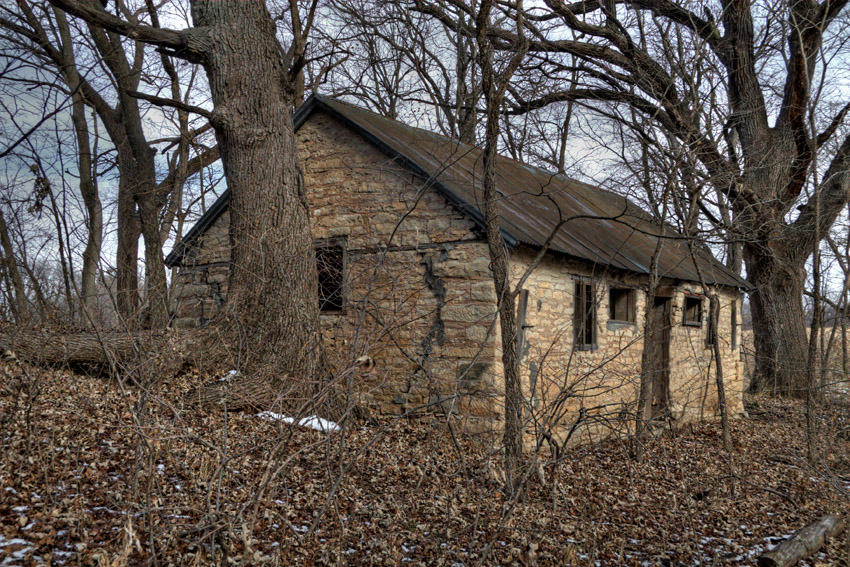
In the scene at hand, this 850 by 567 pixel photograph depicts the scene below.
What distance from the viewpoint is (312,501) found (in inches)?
212

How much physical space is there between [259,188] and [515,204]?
407cm

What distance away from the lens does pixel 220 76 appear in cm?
825

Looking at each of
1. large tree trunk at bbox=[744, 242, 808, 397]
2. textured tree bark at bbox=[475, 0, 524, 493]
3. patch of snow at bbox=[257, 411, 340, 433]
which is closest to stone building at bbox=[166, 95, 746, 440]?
textured tree bark at bbox=[475, 0, 524, 493]

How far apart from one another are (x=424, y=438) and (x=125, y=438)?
3551 mm

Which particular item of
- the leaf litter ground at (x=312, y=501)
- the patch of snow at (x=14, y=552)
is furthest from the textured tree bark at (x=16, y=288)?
the patch of snow at (x=14, y=552)

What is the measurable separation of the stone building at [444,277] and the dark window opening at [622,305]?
24 millimetres

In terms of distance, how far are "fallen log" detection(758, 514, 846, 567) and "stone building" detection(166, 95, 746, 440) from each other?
2.14 metres

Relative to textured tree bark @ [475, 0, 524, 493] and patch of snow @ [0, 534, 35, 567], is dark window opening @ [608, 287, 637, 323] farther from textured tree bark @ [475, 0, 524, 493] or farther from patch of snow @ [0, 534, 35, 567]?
patch of snow @ [0, 534, 35, 567]

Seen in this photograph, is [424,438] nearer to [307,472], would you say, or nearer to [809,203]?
[307,472]

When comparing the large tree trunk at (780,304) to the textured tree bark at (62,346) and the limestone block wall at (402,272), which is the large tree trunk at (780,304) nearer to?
the limestone block wall at (402,272)

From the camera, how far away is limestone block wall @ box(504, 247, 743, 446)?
27.0 feet

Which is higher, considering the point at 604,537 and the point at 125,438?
the point at 125,438

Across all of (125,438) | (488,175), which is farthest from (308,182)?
(125,438)

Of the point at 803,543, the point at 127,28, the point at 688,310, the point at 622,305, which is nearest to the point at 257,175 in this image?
the point at 127,28
